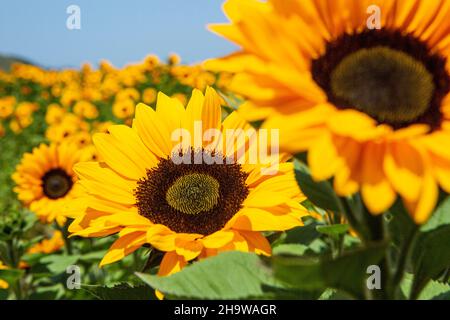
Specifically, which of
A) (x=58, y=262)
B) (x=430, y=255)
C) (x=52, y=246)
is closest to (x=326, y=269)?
(x=430, y=255)

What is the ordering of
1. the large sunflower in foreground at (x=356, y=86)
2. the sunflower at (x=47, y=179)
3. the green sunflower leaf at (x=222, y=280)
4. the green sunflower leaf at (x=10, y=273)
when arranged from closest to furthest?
the large sunflower in foreground at (x=356, y=86) < the green sunflower leaf at (x=222, y=280) < the green sunflower leaf at (x=10, y=273) < the sunflower at (x=47, y=179)

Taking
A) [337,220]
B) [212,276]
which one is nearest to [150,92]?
[337,220]

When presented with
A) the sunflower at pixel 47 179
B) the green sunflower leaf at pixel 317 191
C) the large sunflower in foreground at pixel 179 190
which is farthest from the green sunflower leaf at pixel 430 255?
the sunflower at pixel 47 179

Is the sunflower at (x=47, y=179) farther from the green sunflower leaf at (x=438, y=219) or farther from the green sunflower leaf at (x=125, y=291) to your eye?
the green sunflower leaf at (x=438, y=219)

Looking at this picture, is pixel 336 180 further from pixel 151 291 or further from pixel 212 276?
pixel 151 291

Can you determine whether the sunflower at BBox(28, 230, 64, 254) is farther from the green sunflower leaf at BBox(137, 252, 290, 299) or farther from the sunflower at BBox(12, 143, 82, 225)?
the green sunflower leaf at BBox(137, 252, 290, 299)

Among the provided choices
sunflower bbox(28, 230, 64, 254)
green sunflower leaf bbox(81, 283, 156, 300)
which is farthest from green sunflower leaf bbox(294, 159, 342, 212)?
sunflower bbox(28, 230, 64, 254)

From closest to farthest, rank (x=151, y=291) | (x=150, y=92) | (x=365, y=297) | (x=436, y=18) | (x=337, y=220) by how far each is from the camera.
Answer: (x=365, y=297) < (x=436, y=18) < (x=151, y=291) < (x=337, y=220) < (x=150, y=92)
